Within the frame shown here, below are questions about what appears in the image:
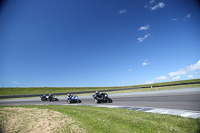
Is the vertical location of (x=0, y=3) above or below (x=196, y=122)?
above

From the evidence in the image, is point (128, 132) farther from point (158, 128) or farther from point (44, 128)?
point (44, 128)

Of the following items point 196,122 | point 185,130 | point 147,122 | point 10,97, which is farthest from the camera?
point 10,97

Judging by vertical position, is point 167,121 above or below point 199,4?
below

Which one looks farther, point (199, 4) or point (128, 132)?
point (199, 4)

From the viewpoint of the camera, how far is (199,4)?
6.51 metres

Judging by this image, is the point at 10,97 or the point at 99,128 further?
the point at 10,97

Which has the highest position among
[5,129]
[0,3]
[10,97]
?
[0,3]

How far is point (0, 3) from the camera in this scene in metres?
6.54

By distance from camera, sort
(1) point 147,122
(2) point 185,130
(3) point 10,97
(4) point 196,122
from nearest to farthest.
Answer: (2) point 185,130 → (4) point 196,122 → (1) point 147,122 → (3) point 10,97

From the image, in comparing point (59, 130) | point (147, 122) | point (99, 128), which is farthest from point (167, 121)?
point (59, 130)

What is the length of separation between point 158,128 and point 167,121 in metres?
1.28

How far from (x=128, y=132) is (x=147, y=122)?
173cm

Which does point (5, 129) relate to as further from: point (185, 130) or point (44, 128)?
point (185, 130)

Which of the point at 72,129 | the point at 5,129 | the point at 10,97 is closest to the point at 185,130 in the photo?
the point at 72,129
